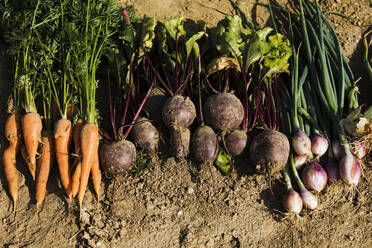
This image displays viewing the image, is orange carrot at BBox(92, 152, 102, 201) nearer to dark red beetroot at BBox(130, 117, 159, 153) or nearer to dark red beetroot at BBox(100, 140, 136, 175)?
dark red beetroot at BBox(100, 140, 136, 175)

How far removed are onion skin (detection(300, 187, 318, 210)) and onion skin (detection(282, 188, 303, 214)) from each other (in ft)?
0.17

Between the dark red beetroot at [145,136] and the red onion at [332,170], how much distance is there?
1773 mm

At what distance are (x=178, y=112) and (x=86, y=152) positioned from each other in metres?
0.96

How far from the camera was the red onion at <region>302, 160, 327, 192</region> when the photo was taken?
329 cm

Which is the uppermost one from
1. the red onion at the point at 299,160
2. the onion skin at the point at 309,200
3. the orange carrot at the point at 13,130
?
the orange carrot at the point at 13,130

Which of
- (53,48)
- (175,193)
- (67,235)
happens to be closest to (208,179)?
(175,193)

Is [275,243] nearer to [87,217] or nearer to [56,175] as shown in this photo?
[87,217]

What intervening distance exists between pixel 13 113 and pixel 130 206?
1.53 meters

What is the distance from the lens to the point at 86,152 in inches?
126

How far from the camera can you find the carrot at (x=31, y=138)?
3.22 metres

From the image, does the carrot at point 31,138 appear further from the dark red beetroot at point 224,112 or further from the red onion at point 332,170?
the red onion at point 332,170

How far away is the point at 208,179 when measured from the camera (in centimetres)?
335

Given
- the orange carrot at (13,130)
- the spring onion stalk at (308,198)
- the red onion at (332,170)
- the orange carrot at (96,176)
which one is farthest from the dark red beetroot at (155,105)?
the red onion at (332,170)

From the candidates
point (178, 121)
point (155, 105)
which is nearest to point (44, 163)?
point (155, 105)
